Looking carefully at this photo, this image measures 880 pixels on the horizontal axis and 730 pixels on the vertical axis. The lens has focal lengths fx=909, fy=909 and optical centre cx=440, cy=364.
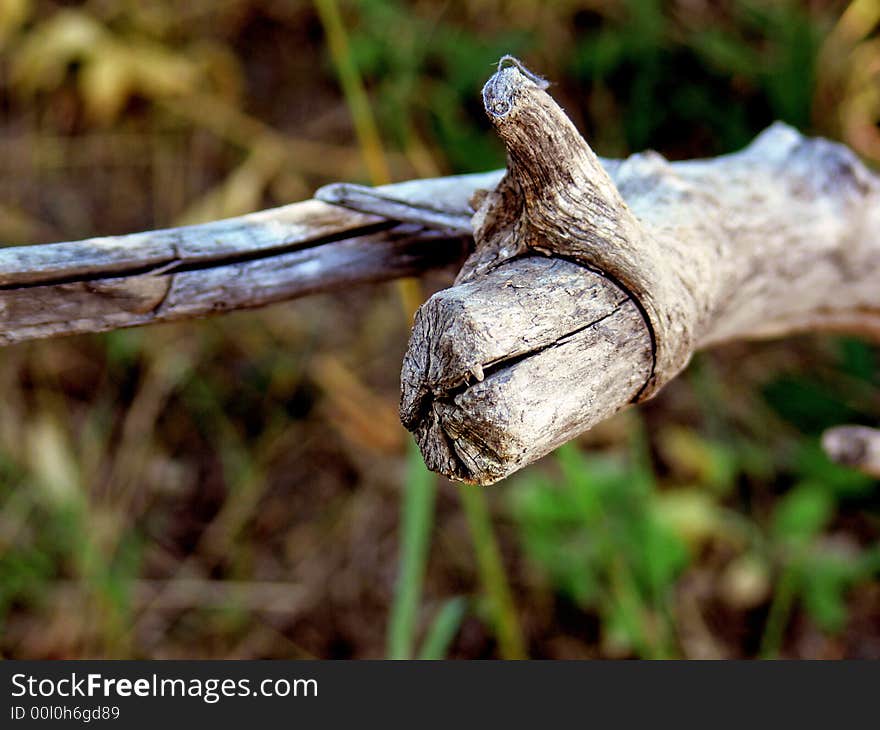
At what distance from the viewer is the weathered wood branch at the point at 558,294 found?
624mm

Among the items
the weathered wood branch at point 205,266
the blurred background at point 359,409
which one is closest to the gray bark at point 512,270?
the weathered wood branch at point 205,266

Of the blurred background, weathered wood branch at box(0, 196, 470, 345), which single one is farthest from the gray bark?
the blurred background

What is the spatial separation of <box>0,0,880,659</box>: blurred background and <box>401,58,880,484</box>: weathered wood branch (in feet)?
1.44

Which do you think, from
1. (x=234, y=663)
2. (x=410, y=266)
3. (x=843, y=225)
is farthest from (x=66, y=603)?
(x=843, y=225)

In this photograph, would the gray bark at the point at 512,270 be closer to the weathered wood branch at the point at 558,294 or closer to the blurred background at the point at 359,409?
the weathered wood branch at the point at 558,294

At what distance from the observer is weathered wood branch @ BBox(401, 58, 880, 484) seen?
624mm

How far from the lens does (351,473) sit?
77.5 inches

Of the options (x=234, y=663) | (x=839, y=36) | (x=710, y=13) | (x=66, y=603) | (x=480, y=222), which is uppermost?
(x=710, y=13)

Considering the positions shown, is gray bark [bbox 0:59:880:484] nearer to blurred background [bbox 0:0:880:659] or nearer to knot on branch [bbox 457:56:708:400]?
knot on branch [bbox 457:56:708:400]

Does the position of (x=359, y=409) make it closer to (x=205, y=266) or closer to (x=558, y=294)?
(x=205, y=266)

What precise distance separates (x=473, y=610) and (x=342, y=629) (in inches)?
10.1

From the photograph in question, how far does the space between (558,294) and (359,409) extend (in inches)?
53.5

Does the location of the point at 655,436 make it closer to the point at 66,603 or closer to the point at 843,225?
the point at 843,225

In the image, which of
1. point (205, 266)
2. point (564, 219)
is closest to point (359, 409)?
point (205, 266)
